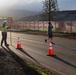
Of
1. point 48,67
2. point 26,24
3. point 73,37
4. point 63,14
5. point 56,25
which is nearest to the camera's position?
point 48,67

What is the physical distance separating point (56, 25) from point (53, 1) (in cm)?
2514

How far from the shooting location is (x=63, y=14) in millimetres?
120500

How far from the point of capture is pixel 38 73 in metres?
11.3

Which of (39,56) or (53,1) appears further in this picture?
(53,1)

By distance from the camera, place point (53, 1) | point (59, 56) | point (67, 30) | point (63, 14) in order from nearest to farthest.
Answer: point (59, 56)
point (67, 30)
point (53, 1)
point (63, 14)

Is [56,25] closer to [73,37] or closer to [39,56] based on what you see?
[73,37]

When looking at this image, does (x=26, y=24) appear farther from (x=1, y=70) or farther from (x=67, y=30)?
(x=1, y=70)

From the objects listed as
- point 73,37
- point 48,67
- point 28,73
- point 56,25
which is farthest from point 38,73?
point 56,25

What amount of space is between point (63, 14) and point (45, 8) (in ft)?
162

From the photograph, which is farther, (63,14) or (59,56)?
(63,14)

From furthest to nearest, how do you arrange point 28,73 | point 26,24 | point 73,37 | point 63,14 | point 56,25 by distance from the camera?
point 63,14 → point 26,24 → point 56,25 → point 73,37 → point 28,73

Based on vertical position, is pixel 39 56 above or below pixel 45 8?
below

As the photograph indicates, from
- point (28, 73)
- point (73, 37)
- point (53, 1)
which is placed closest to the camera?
point (28, 73)

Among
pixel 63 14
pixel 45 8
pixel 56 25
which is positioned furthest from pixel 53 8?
pixel 63 14
